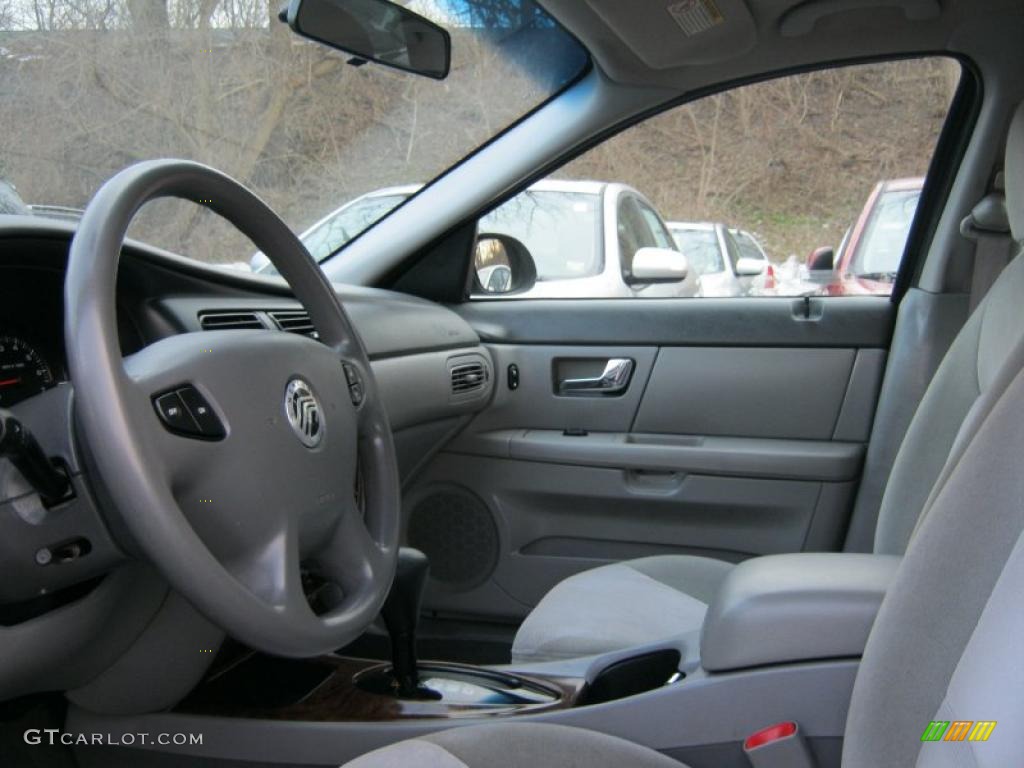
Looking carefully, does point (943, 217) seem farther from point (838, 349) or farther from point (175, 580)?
point (175, 580)

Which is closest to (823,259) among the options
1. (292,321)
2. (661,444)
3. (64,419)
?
(661,444)

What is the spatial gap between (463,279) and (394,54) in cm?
78

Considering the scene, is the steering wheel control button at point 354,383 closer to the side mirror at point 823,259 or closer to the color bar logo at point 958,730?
the color bar logo at point 958,730

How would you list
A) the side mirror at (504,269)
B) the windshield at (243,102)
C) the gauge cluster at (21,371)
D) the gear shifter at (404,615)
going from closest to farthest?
the gauge cluster at (21,371), the gear shifter at (404,615), the windshield at (243,102), the side mirror at (504,269)

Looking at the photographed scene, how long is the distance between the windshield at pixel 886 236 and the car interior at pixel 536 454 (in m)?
0.03

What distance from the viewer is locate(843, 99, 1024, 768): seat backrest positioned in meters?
0.90

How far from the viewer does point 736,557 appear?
2.57 m

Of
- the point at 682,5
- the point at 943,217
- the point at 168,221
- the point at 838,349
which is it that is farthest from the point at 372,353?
the point at 943,217

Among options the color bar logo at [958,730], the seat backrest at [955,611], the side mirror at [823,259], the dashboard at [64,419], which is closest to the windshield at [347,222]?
the dashboard at [64,419]

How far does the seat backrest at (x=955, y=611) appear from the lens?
35.3 inches

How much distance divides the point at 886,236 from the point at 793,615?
1.63m

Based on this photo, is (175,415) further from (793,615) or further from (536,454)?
(536,454)

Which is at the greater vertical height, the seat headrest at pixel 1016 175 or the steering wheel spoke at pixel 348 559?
the seat headrest at pixel 1016 175

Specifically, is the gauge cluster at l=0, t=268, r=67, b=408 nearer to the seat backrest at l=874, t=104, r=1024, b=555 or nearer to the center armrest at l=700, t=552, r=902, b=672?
the center armrest at l=700, t=552, r=902, b=672
